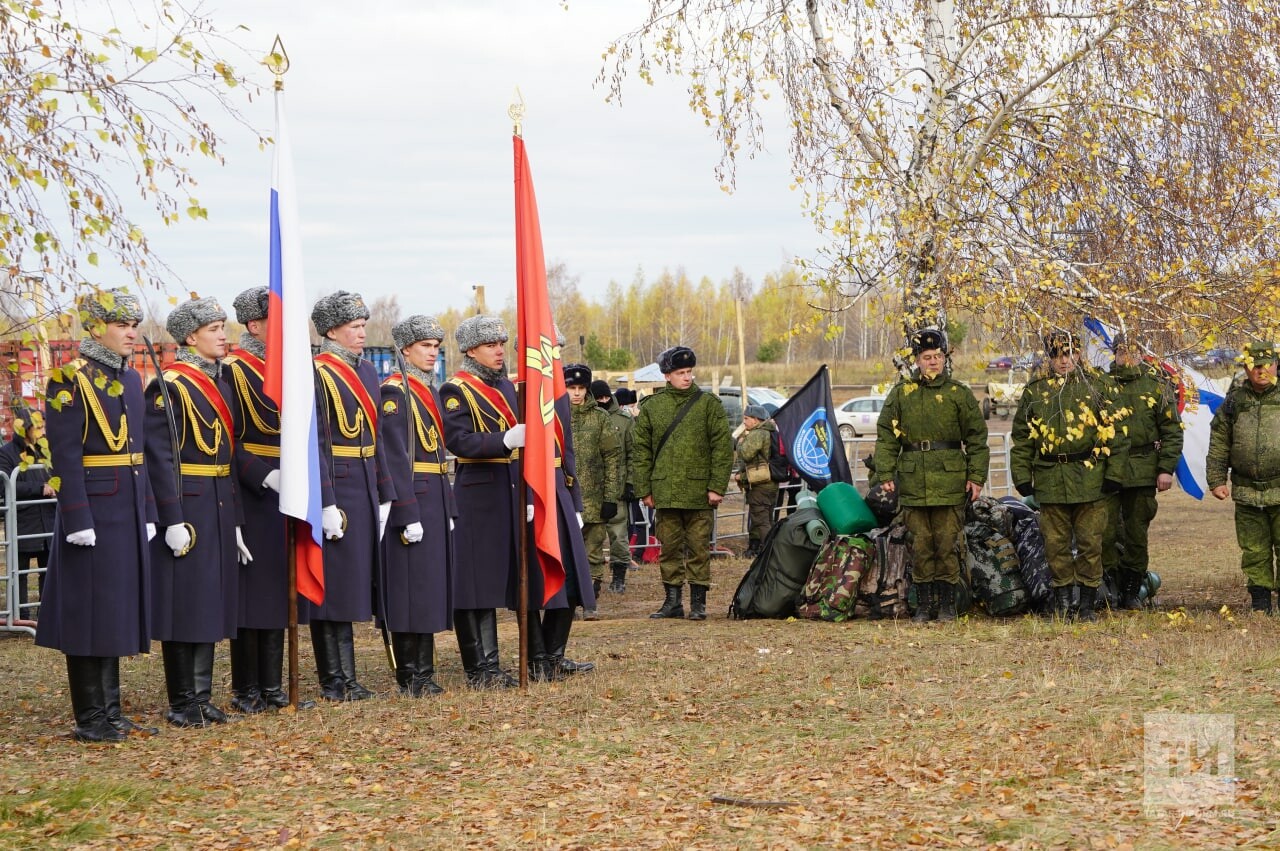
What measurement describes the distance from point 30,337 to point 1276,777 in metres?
4.91

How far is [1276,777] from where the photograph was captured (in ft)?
→ 19.2

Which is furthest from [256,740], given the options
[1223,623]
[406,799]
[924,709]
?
[1223,623]

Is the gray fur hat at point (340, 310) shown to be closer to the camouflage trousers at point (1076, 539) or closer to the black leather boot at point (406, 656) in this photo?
the black leather boot at point (406, 656)

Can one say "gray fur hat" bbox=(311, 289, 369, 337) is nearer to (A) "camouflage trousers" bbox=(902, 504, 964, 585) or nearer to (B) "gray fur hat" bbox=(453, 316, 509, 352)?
(B) "gray fur hat" bbox=(453, 316, 509, 352)

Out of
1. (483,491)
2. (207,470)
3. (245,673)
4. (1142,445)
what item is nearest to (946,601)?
(1142,445)

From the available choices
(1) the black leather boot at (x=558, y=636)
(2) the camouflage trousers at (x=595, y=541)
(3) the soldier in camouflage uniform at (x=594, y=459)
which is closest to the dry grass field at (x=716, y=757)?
(1) the black leather boot at (x=558, y=636)

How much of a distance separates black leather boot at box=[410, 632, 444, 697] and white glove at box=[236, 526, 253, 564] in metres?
1.07

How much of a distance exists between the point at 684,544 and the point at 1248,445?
4142mm

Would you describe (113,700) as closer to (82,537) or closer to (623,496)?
(82,537)

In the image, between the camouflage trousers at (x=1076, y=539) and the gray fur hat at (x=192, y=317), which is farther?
the camouflage trousers at (x=1076, y=539)

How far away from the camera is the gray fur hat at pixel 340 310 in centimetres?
832

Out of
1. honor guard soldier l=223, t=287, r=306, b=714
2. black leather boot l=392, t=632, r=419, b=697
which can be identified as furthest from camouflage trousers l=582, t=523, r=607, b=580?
honor guard soldier l=223, t=287, r=306, b=714

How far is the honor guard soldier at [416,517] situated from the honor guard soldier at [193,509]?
859mm

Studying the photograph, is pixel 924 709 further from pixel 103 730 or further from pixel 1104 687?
pixel 103 730
